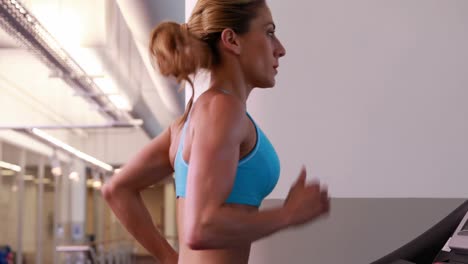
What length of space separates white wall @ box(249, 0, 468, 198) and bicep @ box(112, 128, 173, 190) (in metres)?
0.69

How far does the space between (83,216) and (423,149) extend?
10.5 metres

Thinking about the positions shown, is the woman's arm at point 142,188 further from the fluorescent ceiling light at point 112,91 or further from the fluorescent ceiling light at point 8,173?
the fluorescent ceiling light at point 8,173

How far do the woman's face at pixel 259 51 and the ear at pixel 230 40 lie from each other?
0.01m

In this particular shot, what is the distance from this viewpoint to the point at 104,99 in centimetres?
928

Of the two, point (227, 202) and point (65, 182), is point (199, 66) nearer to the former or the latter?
point (227, 202)

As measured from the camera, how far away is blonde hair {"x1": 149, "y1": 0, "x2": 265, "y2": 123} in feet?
3.84

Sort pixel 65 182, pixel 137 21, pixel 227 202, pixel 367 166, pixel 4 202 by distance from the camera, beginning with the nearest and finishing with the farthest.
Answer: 1. pixel 227 202
2. pixel 367 166
3. pixel 137 21
4. pixel 4 202
5. pixel 65 182

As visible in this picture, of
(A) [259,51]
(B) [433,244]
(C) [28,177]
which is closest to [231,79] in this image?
(A) [259,51]

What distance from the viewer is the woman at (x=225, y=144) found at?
3.35 feet

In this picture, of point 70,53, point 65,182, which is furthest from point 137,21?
point 65,182

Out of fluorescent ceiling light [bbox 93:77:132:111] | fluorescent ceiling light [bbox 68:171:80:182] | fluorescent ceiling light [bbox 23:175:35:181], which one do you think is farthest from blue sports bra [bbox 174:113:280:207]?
fluorescent ceiling light [bbox 68:171:80:182]

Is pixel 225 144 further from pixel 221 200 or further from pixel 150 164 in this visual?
pixel 150 164

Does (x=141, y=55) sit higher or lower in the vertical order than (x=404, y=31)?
higher

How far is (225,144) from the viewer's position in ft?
3.42
